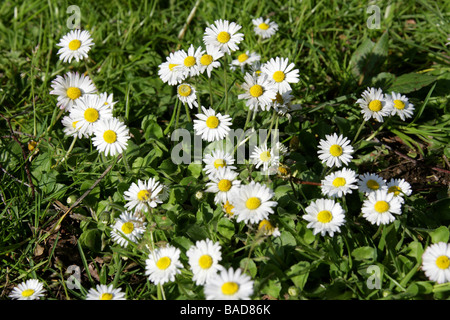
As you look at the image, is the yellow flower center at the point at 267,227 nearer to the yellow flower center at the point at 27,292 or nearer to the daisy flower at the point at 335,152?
the daisy flower at the point at 335,152

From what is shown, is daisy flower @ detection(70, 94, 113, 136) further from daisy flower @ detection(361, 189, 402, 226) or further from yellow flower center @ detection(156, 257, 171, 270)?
daisy flower @ detection(361, 189, 402, 226)

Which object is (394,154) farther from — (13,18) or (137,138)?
(13,18)

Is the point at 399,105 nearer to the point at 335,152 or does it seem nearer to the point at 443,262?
the point at 335,152

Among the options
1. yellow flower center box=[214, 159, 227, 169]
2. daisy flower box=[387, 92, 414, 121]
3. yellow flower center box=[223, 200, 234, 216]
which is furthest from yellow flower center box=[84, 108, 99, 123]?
daisy flower box=[387, 92, 414, 121]
